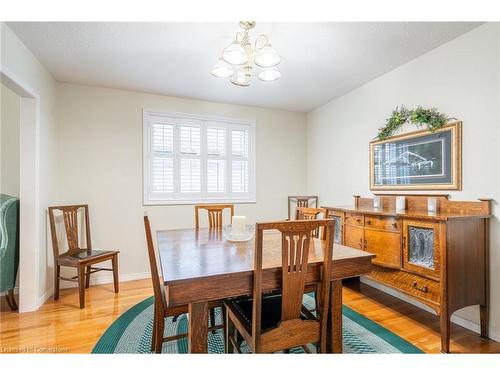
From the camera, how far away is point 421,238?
2094 mm

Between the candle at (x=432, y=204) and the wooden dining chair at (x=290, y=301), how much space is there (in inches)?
64.5

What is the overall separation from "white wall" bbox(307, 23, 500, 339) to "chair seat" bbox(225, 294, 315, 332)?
180cm

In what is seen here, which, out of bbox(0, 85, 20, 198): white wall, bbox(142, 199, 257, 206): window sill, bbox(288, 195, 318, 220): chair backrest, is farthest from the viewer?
bbox(288, 195, 318, 220): chair backrest

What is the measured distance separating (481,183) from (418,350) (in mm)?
1395

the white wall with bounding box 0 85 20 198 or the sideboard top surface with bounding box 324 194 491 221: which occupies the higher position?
the white wall with bounding box 0 85 20 198

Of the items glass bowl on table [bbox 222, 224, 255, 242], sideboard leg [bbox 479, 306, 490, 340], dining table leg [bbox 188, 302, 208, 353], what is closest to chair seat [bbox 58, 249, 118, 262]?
glass bowl on table [bbox 222, 224, 255, 242]

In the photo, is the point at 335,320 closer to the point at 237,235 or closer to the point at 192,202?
the point at 237,235

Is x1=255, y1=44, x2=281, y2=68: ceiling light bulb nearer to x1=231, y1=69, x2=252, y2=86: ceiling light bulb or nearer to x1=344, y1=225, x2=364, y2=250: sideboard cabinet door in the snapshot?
x1=231, y1=69, x2=252, y2=86: ceiling light bulb

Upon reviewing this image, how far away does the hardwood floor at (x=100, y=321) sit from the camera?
196cm

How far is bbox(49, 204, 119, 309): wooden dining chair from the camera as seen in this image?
2.63 meters

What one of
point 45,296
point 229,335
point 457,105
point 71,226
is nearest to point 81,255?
point 71,226
